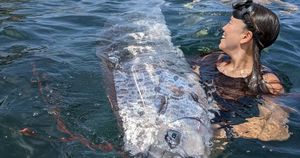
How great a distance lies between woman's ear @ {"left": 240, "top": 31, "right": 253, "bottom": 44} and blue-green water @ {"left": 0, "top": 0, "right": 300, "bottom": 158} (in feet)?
2.45

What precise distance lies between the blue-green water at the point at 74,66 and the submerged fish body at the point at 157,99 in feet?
0.69

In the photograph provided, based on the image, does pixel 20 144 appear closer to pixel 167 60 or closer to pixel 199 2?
pixel 167 60

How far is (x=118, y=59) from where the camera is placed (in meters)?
5.52

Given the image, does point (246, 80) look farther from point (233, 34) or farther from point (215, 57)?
point (215, 57)

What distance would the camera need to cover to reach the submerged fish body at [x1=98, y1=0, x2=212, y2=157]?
3.80m

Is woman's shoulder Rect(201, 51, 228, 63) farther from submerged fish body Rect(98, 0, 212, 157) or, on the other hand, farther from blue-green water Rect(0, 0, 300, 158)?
blue-green water Rect(0, 0, 300, 158)

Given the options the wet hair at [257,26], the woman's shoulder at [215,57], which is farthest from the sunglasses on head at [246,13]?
the woman's shoulder at [215,57]

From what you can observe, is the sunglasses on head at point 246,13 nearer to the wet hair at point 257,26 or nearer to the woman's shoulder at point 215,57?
the wet hair at point 257,26

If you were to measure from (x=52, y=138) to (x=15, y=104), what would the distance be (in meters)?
0.73

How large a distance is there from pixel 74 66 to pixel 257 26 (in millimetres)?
2169

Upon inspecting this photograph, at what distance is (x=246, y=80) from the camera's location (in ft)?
16.7

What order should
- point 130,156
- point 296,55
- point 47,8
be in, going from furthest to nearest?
point 47,8, point 296,55, point 130,156

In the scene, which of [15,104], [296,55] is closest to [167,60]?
[15,104]

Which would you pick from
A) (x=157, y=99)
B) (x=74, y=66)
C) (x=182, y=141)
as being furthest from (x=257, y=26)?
(x=74, y=66)
